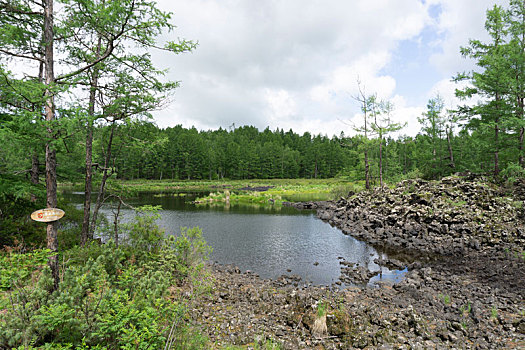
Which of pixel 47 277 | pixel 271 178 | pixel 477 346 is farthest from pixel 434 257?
pixel 271 178

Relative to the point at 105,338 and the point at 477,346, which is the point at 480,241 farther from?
the point at 105,338

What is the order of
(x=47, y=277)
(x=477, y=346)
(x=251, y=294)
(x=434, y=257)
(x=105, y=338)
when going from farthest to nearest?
1. (x=434, y=257)
2. (x=251, y=294)
3. (x=477, y=346)
4. (x=47, y=277)
5. (x=105, y=338)

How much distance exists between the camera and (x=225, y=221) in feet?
78.4

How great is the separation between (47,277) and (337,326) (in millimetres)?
6767

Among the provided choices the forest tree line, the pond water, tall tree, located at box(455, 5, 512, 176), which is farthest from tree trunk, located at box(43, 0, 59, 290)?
tall tree, located at box(455, 5, 512, 176)

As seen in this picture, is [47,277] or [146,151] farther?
[146,151]

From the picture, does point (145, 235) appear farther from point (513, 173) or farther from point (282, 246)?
point (513, 173)

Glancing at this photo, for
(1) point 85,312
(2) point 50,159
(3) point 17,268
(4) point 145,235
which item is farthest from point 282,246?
(2) point 50,159

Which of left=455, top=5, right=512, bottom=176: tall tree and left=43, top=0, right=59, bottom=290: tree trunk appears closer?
left=43, top=0, right=59, bottom=290: tree trunk

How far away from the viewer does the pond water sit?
12.3 meters

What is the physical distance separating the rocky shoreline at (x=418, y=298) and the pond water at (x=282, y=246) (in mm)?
968

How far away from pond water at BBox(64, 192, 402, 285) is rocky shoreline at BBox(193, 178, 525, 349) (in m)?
0.97

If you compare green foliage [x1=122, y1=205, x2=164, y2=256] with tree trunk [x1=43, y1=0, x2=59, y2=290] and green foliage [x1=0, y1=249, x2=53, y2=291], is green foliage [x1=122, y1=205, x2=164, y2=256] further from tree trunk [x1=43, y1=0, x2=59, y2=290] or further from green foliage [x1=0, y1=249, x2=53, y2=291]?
tree trunk [x1=43, y1=0, x2=59, y2=290]

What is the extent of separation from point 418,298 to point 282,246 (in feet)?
28.4
